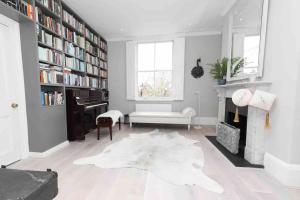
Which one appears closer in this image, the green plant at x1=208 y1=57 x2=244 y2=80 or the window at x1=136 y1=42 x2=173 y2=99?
the green plant at x1=208 y1=57 x2=244 y2=80

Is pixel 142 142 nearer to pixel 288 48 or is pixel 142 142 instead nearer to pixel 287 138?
pixel 287 138

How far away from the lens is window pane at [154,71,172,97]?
15.8ft

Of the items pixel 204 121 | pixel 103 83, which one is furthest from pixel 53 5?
pixel 204 121

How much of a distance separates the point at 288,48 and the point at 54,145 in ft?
12.7

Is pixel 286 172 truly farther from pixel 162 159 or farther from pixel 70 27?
pixel 70 27

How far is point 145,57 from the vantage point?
4.92 metres

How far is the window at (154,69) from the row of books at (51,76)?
8.25 feet

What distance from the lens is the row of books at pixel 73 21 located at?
2940mm

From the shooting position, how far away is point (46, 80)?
2490 millimetres

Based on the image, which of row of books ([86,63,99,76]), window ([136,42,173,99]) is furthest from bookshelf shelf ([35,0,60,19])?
window ([136,42,173,99])

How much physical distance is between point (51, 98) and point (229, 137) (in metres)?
3.33

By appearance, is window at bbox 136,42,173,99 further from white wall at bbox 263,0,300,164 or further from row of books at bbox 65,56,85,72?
white wall at bbox 263,0,300,164

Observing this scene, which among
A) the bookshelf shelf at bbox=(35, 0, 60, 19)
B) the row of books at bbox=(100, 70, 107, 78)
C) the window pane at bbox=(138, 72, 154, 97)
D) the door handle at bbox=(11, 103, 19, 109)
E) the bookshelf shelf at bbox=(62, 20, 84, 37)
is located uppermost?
the bookshelf shelf at bbox=(35, 0, 60, 19)

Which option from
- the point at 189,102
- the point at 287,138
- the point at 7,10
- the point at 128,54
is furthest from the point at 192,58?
the point at 7,10
